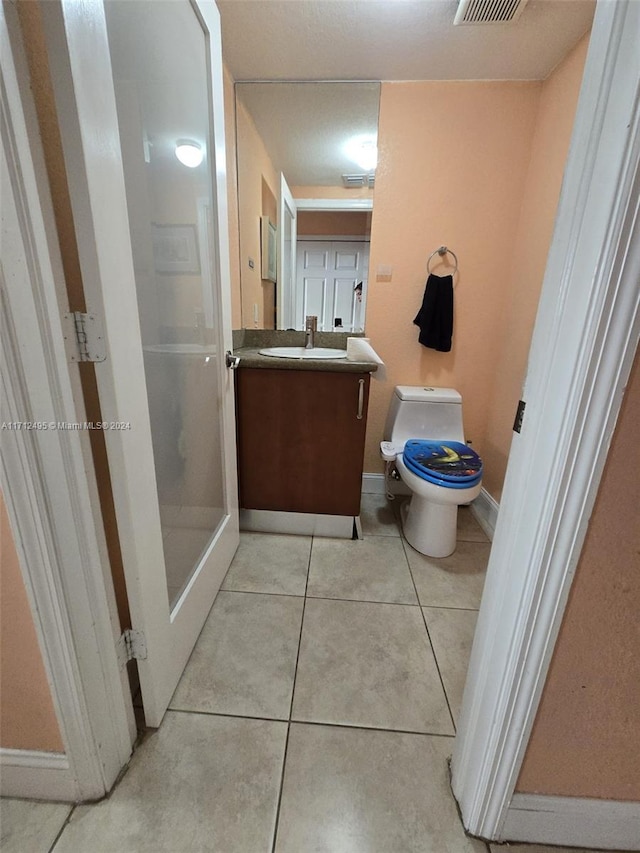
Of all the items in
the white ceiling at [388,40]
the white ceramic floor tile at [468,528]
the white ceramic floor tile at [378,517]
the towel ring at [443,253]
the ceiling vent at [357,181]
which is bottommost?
the white ceramic floor tile at [468,528]

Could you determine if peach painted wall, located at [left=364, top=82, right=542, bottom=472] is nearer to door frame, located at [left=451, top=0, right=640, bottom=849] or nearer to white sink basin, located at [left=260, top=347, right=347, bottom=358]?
white sink basin, located at [left=260, top=347, right=347, bottom=358]

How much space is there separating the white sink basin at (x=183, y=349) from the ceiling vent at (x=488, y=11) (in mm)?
1524

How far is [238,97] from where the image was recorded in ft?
5.90

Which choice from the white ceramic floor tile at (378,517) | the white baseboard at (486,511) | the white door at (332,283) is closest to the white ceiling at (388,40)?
the white door at (332,283)

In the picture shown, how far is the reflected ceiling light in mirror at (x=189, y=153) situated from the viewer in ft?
3.21

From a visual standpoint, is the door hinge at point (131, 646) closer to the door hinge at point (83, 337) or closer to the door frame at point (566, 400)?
the door hinge at point (83, 337)

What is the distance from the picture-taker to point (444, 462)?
1636 mm

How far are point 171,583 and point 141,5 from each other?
1.43 metres

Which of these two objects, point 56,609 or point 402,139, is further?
point 402,139

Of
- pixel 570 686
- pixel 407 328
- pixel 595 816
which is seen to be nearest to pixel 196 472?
pixel 570 686

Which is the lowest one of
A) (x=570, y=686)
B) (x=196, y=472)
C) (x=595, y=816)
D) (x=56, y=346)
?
(x=595, y=816)

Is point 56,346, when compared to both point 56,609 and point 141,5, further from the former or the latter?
point 141,5

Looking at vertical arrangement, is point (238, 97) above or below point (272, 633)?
above

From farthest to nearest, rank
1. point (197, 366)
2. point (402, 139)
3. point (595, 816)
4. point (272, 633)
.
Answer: point (402, 139) → point (272, 633) → point (197, 366) → point (595, 816)
